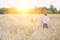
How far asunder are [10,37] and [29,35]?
→ 0.58 metres

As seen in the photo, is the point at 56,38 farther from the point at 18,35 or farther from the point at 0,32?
the point at 0,32

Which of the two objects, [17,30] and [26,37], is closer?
[26,37]

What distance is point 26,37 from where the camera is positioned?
6.96 meters

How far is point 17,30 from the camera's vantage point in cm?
748

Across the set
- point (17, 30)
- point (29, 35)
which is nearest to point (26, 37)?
point (29, 35)

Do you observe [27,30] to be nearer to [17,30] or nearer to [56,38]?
[17,30]

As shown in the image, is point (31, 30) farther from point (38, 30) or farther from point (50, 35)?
point (50, 35)

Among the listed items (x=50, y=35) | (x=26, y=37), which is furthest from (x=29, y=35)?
(x=50, y=35)

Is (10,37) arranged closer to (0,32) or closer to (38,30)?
(0,32)

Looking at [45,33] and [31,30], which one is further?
[31,30]

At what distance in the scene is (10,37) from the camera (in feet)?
23.1

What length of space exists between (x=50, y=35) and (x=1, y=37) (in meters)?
1.50

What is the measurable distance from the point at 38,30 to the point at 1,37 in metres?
1.25

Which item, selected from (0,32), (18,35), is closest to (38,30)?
(18,35)
